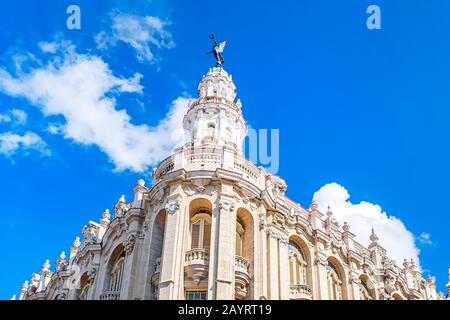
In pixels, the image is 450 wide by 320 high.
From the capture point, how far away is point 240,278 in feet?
104

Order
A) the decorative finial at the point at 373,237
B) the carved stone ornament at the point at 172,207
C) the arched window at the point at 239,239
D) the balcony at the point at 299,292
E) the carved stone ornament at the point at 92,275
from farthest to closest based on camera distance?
1. the decorative finial at the point at 373,237
2. the carved stone ornament at the point at 92,275
3. the balcony at the point at 299,292
4. the arched window at the point at 239,239
5. the carved stone ornament at the point at 172,207

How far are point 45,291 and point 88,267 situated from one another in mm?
12432

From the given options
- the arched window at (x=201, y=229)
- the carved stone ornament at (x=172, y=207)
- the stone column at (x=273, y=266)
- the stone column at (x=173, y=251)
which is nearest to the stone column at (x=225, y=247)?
the arched window at (x=201, y=229)

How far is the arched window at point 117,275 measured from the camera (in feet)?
120

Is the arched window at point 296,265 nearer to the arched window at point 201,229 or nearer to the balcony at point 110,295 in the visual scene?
the arched window at point 201,229

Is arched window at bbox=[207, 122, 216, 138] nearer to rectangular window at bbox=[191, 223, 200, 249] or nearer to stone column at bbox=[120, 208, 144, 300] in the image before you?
stone column at bbox=[120, 208, 144, 300]

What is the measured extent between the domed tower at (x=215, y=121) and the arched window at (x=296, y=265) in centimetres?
805

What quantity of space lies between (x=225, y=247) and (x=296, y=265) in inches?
325

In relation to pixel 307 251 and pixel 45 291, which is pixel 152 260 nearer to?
pixel 307 251

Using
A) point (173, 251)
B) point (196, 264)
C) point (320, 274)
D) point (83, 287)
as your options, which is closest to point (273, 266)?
point (320, 274)

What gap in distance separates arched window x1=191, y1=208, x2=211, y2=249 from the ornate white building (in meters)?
0.06

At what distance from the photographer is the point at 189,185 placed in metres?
34.1
